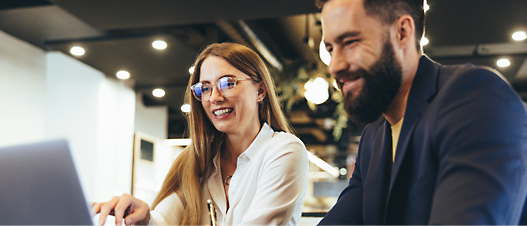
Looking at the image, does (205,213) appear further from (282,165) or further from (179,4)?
(179,4)

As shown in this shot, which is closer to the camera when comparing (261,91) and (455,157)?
(455,157)

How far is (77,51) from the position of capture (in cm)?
488

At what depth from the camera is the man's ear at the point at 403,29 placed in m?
0.97

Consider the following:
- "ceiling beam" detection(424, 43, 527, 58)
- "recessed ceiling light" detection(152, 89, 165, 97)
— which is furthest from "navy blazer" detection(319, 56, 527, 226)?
"recessed ceiling light" detection(152, 89, 165, 97)

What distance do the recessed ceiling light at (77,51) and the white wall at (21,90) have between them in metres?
0.55

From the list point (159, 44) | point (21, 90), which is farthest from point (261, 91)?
point (21, 90)

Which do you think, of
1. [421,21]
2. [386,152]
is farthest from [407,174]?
[421,21]

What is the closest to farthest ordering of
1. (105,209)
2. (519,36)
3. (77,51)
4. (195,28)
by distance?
(105,209) → (519,36) → (195,28) → (77,51)

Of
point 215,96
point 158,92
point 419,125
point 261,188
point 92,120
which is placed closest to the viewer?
point 419,125

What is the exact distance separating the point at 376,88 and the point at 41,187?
728mm

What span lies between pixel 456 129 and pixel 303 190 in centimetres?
88

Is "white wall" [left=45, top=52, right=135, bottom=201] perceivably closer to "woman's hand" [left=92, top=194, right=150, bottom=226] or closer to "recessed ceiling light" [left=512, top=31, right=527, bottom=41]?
"woman's hand" [left=92, top=194, right=150, bottom=226]

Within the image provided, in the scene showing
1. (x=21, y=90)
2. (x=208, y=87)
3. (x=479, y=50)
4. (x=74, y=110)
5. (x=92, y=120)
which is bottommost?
(x=208, y=87)

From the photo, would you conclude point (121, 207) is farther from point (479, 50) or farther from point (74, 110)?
point (479, 50)
